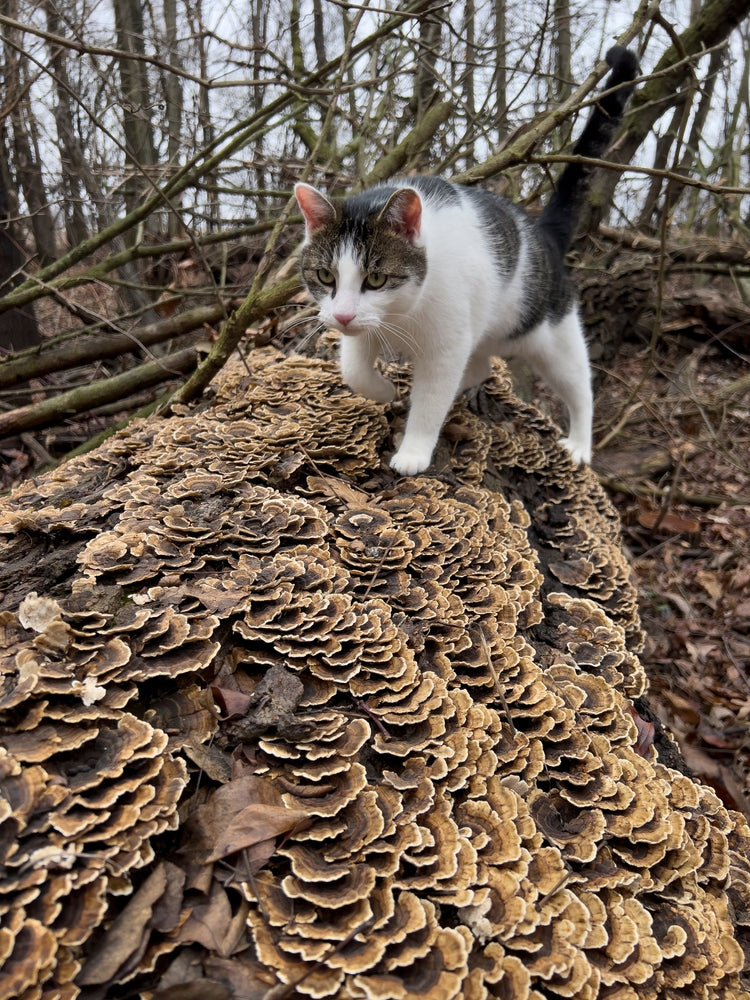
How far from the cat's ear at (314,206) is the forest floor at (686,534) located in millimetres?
2387

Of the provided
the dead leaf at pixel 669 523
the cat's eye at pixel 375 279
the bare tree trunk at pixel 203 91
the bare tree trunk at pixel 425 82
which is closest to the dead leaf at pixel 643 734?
the cat's eye at pixel 375 279

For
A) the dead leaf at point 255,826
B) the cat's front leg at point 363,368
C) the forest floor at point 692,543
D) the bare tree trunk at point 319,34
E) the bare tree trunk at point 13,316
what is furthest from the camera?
the bare tree trunk at point 13,316

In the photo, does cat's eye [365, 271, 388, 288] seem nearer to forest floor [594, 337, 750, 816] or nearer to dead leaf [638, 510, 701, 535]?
forest floor [594, 337, 750, 816]

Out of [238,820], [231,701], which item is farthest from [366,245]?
[238,820]

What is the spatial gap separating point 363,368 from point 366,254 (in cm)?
51

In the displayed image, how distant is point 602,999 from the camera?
110 cm

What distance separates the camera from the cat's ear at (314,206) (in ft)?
8.05

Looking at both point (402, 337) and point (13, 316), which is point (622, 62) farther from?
point (13, 316)

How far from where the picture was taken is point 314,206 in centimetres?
251

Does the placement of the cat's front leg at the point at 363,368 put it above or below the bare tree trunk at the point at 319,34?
below

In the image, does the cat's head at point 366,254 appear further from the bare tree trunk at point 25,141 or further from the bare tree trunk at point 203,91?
the bare tree trunk at point 25,141

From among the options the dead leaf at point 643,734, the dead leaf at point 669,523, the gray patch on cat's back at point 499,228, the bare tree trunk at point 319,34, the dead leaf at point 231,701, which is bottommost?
the dead leaf at point 669,523

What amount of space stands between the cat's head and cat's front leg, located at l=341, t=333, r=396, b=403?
173 millimetres

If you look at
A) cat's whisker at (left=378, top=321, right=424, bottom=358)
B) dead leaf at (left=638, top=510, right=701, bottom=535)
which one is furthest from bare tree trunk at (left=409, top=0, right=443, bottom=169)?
dead leaf at (left=638, top=510, right=701, bottom=535)
